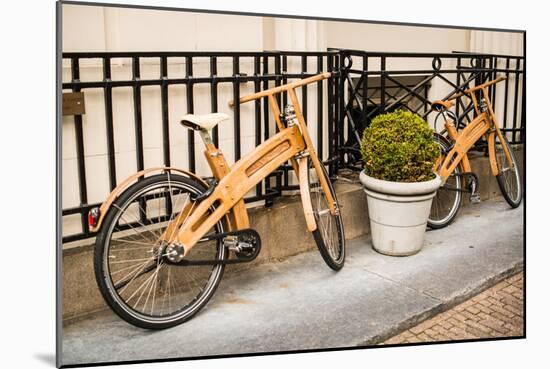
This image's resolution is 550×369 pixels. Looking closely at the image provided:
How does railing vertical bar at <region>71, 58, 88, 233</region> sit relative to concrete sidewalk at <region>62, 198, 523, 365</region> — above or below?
above

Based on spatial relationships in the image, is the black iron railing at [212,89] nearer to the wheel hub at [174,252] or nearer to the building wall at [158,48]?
the building wall at [158,48]

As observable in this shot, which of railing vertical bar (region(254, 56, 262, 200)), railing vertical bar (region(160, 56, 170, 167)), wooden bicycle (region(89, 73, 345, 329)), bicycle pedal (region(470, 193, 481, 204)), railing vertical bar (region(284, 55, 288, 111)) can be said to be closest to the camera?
wooden bicycle (region(89, 73, 345, 329))

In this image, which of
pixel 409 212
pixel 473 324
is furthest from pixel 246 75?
pixel 473 324

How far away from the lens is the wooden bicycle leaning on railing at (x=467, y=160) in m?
4.04

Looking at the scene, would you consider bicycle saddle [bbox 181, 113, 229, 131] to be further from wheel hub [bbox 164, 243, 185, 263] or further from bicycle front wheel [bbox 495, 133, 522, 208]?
bicycle front wheel [bbox 495, 133, 522, 208]

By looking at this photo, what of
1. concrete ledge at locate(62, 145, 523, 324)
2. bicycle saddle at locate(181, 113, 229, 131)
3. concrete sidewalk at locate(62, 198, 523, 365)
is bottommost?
concrete sidewalk at locate(62, 198, 523, 365)

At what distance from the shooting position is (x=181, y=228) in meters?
3.24

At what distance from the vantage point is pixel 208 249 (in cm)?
342

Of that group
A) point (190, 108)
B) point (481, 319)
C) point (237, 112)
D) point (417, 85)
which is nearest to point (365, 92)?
point (417, 85)

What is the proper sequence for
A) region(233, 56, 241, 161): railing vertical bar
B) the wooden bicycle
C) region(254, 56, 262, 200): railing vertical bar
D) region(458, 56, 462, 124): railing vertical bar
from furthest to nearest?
1. region(458, 56, 462, 124): railing vertical bar
2. region(254, 56, 262, 200): railing vertical bar
3. region(233, 56, 241, 161): railing vertical bar
4. the wooden bicycle

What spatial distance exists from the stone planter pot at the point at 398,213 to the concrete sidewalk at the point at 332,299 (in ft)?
0.23

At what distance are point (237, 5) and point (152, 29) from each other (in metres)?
0.42

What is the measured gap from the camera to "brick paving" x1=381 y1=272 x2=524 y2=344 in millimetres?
3578

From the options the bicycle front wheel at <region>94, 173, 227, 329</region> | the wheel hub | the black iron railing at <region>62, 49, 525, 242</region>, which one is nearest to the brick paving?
the black iron railing at <region>62, 49, 525, 242</region>
